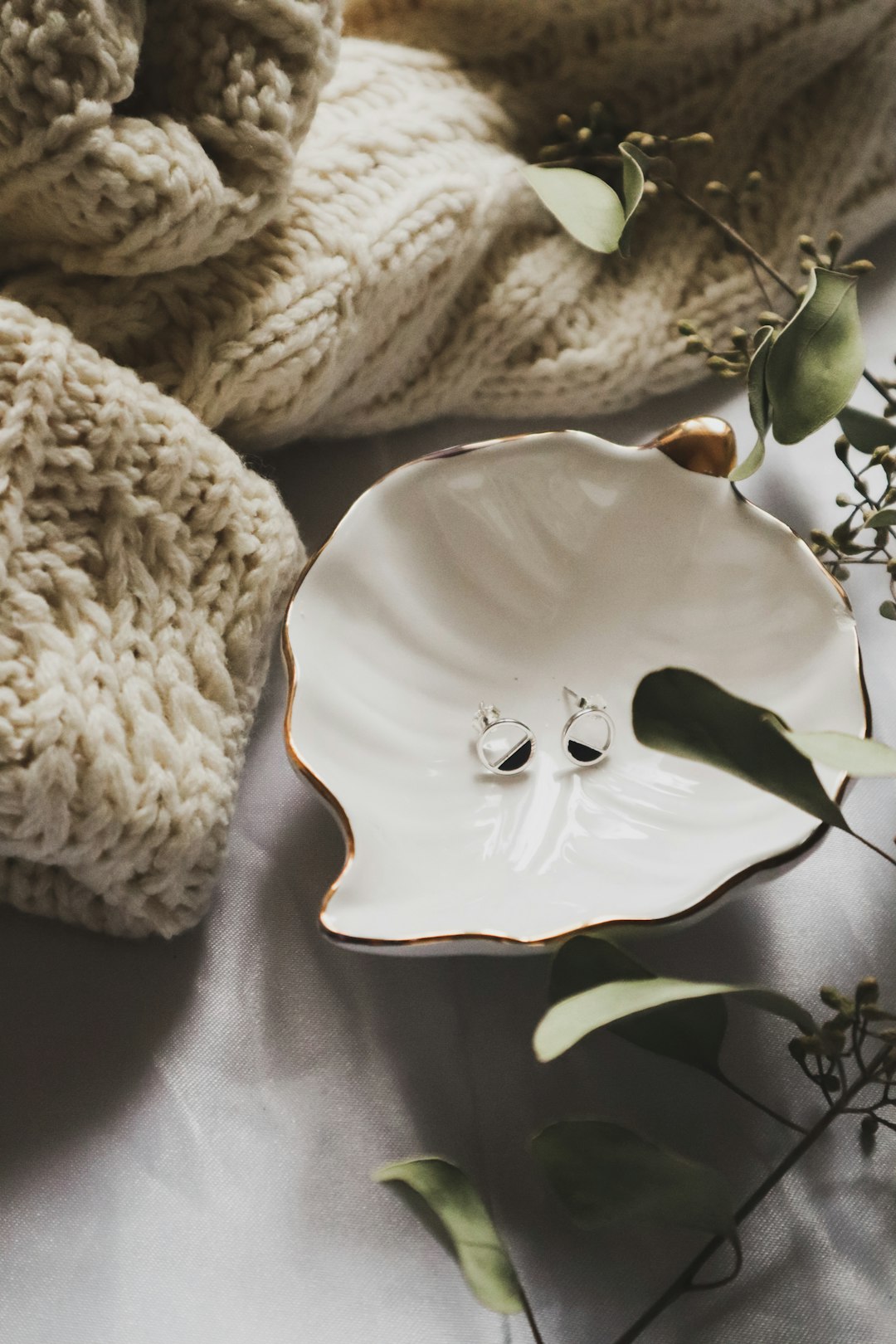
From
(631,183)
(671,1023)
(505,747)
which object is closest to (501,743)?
(505,747)

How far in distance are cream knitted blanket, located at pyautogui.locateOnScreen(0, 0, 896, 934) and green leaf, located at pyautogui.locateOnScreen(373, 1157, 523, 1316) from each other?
17 cm

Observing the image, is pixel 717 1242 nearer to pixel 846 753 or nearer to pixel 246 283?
pixel 846 753

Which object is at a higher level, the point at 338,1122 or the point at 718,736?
the point at 718,736

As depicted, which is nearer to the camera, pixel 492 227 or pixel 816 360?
pixel 816 360

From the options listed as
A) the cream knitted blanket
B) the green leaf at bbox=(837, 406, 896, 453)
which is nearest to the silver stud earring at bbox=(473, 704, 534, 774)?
the cream knitted blanket

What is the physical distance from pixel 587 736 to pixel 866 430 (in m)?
0.20

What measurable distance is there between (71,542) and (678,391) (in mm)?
364

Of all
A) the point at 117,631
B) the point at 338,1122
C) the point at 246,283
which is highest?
the point at 246,283

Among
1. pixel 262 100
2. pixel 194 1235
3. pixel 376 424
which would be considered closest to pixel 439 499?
pixel 376 424

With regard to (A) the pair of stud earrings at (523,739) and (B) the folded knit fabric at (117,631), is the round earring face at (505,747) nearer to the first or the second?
(A) the pair of stud earrings at (523,739)

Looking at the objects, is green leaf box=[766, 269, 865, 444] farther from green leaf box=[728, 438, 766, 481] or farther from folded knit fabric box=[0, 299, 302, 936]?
folded knit fabric box=[0, 299, 302, 936]

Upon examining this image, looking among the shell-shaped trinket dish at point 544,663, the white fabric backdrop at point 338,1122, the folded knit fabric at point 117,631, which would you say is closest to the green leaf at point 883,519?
the shell-shaped trinket dish at point 544,663

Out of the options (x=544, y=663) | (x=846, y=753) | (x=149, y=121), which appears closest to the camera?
(x=846, y=753)

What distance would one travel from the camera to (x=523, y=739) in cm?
51
